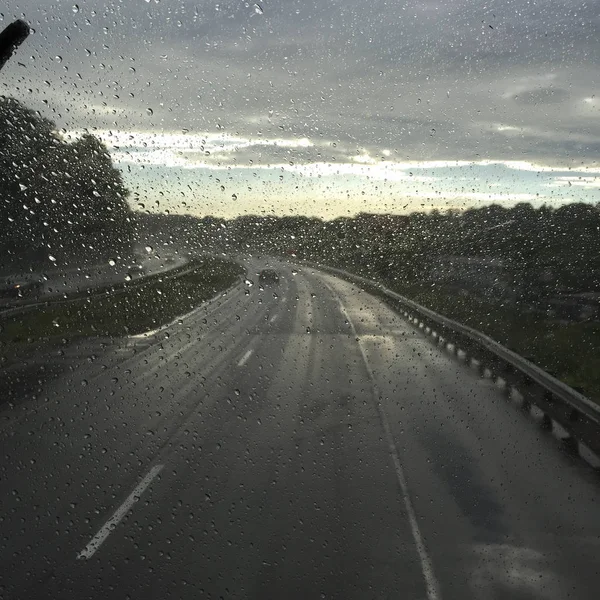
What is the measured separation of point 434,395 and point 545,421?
129cm

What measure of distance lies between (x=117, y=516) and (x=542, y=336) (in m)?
3.70

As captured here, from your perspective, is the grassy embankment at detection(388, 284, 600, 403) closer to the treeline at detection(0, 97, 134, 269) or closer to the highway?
the highway

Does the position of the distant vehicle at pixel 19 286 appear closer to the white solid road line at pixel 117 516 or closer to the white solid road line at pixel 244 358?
the white solid road line at pixel 117 516

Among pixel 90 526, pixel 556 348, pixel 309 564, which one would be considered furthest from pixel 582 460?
pixel 90 526

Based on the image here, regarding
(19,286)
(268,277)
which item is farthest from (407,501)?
(19,286)

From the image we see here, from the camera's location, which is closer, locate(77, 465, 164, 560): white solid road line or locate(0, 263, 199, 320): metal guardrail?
locate(77, 465, 164, 560): white solid road line

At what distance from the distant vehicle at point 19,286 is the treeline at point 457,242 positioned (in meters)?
1.55

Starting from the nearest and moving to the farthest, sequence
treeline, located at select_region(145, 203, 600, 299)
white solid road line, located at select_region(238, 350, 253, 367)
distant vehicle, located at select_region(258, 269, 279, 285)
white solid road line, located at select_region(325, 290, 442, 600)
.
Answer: white solid road line, located at select_region(325, 290, 442, 600) → treeline, located at select_region(145, 203, 600, 299) → distant vehicle, located at select_region(258, 269, 279, 285) → white solid road line, located at select_region(238, 350, 253, 367)

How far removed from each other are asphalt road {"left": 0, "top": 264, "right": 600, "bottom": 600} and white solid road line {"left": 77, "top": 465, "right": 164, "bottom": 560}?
0.02 metres

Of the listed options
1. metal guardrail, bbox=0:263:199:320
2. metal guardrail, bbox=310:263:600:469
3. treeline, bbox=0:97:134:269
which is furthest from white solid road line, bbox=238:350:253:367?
treeline, bbox=0:97:134:269

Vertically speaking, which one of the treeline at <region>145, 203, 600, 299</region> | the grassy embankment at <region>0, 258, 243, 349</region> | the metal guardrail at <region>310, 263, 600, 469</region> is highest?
the treeline at <region>145, 203, 600, 299</region>

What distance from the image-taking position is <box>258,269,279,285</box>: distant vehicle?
6340 mm

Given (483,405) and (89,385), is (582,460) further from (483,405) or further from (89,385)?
(89,385)

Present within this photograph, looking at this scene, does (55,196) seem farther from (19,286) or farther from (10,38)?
(10,38)
